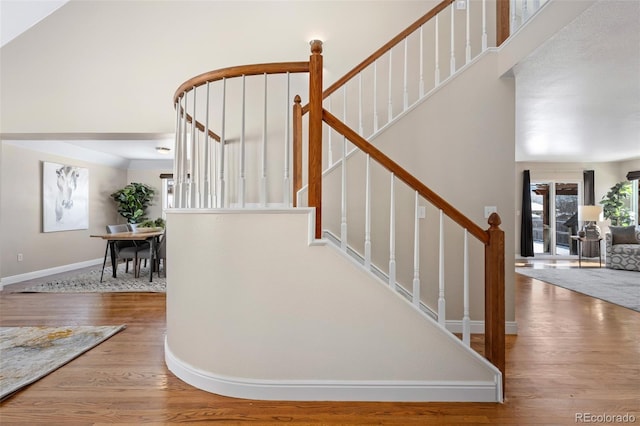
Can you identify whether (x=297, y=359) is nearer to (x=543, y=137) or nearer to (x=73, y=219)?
(x=543, y=137)

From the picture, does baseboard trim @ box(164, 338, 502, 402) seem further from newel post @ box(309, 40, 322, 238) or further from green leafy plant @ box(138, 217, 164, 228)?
green leafy plant @ box(138, 217, 164, 228)

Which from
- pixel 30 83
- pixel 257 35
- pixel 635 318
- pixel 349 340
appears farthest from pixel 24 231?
pixel 635 318

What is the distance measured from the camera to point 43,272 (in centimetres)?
589

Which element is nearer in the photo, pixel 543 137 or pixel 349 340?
pixel 349 340

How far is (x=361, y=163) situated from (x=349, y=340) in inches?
66.2

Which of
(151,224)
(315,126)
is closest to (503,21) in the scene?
(315,126)

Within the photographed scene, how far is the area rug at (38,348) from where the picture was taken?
2.28 m

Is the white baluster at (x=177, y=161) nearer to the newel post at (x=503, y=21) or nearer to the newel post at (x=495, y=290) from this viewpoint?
the newel post at (x=495, y=290)

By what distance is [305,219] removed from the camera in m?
1.99

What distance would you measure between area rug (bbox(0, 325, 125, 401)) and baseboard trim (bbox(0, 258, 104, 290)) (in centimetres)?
263

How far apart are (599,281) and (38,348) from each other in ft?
23.2

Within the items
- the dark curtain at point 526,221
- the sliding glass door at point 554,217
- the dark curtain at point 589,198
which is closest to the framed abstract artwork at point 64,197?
the dark curtain at point 526,221

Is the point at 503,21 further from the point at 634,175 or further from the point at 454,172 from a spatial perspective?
the point at 634,175

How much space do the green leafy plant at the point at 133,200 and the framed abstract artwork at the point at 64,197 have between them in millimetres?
837
